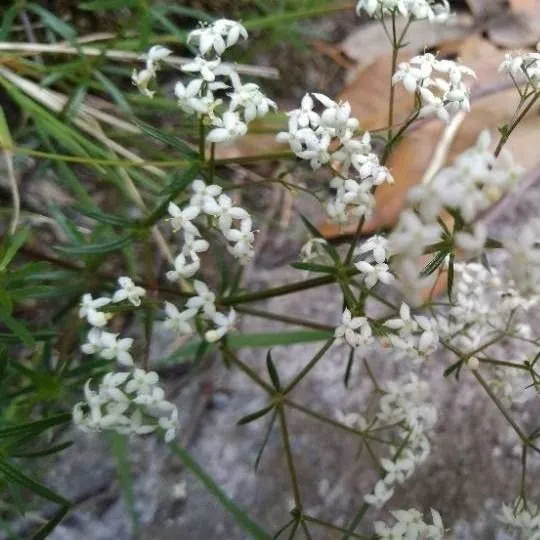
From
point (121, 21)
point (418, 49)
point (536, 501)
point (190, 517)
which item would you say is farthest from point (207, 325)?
point (418, 49)

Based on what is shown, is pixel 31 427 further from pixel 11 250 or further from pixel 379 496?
pixel 379 496

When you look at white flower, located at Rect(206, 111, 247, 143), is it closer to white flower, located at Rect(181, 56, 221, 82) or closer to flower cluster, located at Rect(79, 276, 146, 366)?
white flower, located at Rect(181, 56, 221, 82)

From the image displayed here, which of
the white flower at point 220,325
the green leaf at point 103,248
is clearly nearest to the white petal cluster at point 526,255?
the white flower at point 220,325

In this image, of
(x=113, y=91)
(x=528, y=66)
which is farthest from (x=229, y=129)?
(x=113, y=91)

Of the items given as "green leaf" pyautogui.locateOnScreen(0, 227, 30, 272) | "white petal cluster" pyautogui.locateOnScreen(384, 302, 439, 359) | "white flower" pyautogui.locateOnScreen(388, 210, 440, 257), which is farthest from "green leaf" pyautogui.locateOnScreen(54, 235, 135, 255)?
"white flower" pyautogui.locateOnScreen(388, 210, 440, 257)

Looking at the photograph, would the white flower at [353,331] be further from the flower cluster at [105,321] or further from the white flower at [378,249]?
the flower cluster at [105,321]

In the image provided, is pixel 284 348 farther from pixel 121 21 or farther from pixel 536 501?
pixel 121 21
